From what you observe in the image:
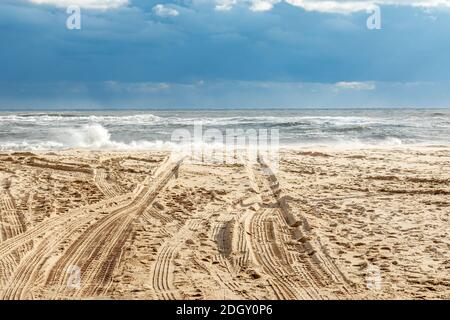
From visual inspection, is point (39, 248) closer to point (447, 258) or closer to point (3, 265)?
point (3, 265)

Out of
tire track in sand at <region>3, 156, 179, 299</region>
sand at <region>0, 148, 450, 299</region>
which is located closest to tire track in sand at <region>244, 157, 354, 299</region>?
sand at <region>0, 148, 450, 299</region>

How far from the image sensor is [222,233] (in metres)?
6.59

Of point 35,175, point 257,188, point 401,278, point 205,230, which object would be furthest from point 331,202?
point 35,175

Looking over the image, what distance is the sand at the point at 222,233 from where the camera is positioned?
472 centimetres

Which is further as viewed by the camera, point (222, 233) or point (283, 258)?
point (222, 233)

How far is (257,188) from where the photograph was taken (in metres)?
9.79

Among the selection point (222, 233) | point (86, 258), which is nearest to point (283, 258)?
point (222, 233)

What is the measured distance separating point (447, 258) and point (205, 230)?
3.25 m

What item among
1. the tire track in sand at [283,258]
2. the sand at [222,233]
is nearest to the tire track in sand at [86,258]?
the sand at [222,233]

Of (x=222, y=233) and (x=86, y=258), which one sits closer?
(x=86, y=258)

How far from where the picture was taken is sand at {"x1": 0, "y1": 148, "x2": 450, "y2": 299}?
4723mm

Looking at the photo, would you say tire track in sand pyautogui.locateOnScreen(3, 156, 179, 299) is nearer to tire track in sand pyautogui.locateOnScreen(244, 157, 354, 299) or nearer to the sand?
the sand

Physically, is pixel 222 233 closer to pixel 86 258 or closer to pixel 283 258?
pixel 283 258

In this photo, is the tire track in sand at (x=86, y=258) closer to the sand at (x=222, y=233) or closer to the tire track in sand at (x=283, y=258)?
the sand at (x=222, y=233)
